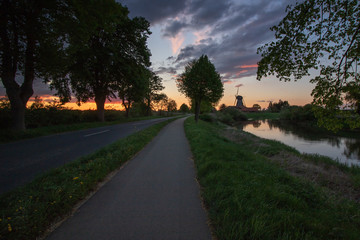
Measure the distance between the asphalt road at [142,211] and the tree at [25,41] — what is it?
36.8ft

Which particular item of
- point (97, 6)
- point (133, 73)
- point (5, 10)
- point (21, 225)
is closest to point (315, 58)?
point (21, 225)

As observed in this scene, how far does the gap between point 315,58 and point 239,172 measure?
4119 millimetres

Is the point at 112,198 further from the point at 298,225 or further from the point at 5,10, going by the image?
the point at 5,10

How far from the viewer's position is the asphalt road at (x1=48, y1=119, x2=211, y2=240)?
2.27m

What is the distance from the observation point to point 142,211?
2799 mm

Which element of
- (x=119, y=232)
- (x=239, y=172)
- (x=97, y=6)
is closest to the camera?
(x=119, y=232)

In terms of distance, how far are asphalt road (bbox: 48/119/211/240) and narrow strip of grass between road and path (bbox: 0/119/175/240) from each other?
25 cm

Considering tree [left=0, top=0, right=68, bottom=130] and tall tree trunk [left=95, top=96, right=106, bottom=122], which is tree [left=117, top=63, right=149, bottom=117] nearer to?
tall tree trunk [left=95, top=96, right=106, bottom=122]

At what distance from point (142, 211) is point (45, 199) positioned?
69.6 inches

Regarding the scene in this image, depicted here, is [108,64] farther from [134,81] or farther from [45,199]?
[45,199]

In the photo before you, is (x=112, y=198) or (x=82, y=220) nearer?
(x=82, y=220)

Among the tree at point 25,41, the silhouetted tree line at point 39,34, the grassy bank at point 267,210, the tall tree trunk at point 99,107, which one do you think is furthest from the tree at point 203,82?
the grassy bank at point 267,210

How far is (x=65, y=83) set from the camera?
17.7m

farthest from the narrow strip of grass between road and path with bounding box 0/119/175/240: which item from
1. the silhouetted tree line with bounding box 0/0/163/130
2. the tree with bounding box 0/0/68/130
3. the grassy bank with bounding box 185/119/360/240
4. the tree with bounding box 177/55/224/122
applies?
the tree with bounding box 177/55/224/122
